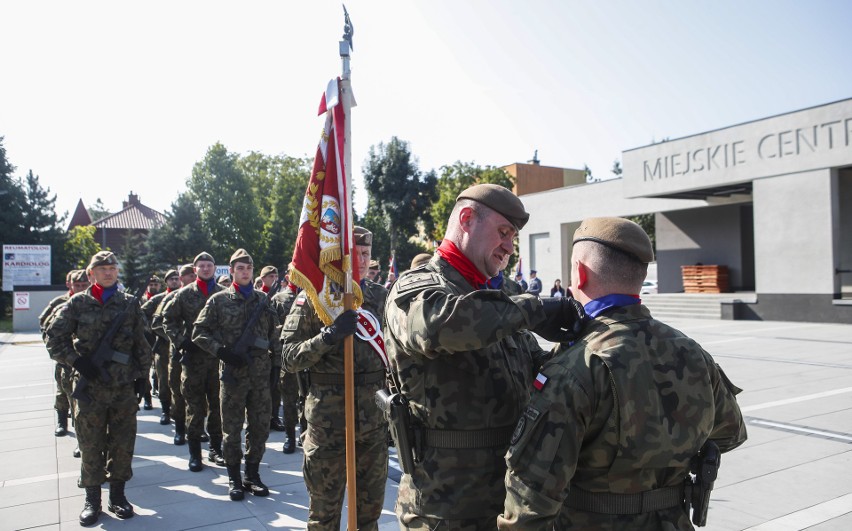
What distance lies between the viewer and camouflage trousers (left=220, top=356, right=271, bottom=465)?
5.43 meters

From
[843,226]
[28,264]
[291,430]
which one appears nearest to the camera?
[291,430]

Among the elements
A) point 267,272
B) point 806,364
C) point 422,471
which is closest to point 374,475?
point 422,471

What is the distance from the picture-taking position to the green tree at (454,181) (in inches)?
1510

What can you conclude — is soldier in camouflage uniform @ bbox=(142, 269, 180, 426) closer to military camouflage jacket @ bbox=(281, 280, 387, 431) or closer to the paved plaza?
the paved plaza

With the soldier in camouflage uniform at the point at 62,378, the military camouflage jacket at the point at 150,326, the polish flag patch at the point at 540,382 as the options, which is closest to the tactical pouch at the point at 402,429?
the polish flag patch at the point at 540,382

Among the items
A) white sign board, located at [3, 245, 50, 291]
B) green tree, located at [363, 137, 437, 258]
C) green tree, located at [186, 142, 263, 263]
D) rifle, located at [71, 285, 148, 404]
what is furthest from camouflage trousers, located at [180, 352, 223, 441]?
green tree, located at [186, 142, 263, 263]

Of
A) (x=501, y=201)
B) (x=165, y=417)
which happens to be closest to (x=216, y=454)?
(x=165, y=417)

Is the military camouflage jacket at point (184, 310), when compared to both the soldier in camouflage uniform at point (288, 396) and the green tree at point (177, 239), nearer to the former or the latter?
the soldier in camouflage uniform at point (288, 396)

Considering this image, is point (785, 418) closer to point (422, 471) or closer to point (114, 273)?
point (422, 471)

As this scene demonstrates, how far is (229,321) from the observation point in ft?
19.7

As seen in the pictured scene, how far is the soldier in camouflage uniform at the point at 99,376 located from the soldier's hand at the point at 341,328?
2770 mm

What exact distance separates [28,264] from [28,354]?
1485 cm

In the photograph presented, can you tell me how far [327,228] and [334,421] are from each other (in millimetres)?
1310

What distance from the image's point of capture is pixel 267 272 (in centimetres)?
793
